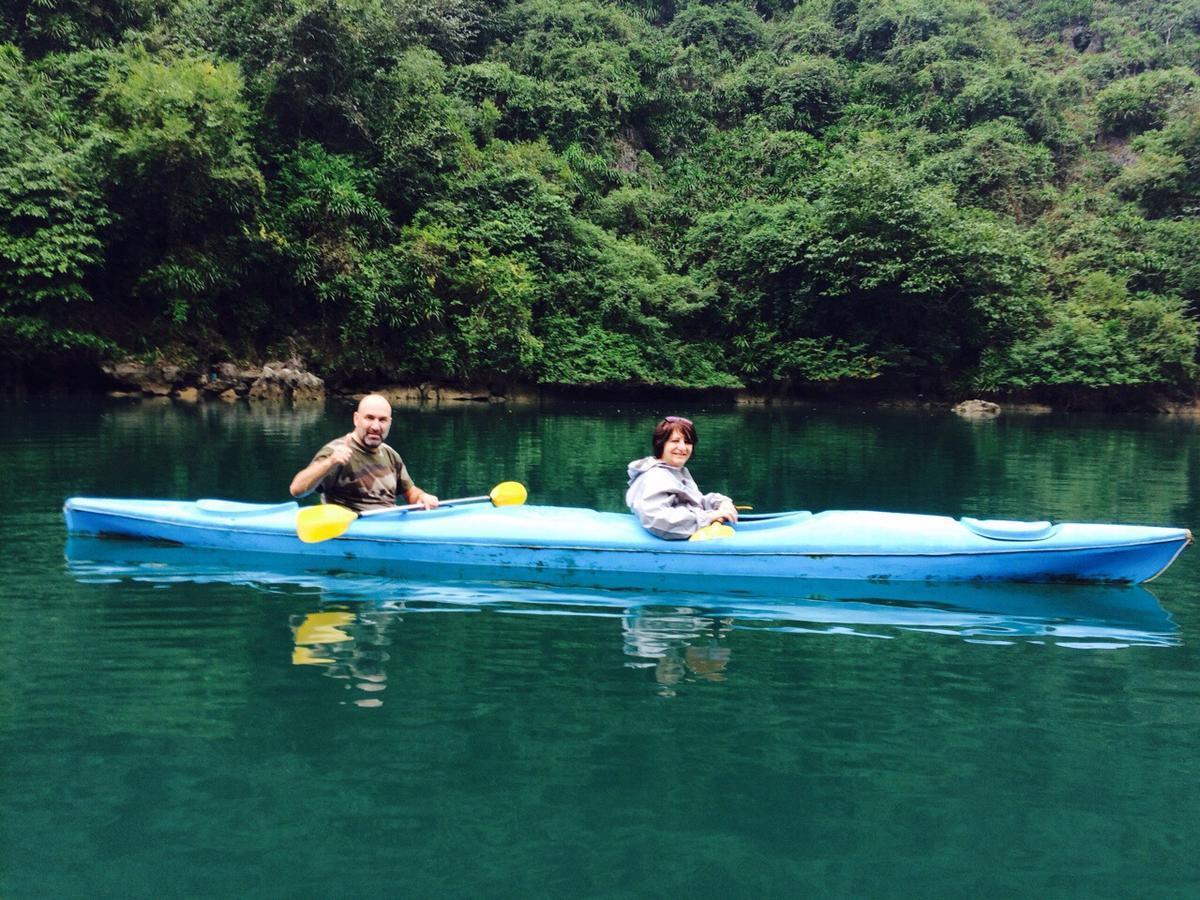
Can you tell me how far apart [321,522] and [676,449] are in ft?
6.76

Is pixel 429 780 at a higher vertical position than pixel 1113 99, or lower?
lower

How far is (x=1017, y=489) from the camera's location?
9492mm

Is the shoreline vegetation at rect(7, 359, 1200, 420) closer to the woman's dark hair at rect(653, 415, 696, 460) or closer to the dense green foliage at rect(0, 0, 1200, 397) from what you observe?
the dense green foliage at rect(0, 0, 1200, 397)

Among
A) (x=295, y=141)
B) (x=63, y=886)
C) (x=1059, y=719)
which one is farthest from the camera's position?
(x=295, y=141)

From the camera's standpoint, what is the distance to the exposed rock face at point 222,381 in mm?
20516

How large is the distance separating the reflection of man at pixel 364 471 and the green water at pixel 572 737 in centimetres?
59

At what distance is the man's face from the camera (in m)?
5.56

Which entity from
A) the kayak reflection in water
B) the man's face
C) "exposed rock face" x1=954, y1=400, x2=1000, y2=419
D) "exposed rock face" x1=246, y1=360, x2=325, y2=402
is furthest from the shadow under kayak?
"exposed rock face" x1=954, y1=400, x2=1000, y2=419

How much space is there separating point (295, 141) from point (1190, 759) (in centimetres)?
2311

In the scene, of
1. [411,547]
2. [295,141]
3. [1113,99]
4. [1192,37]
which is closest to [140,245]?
[295,141]

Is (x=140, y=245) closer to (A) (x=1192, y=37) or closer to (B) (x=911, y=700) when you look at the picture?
(B) (x=911, y=700)

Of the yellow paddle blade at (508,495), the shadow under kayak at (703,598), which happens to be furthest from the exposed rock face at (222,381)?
the yellow paddle blade at (508,495)

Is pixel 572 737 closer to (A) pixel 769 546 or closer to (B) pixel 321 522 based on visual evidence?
(A) pixel 769 546

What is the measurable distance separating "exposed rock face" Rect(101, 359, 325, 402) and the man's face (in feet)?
53.4
